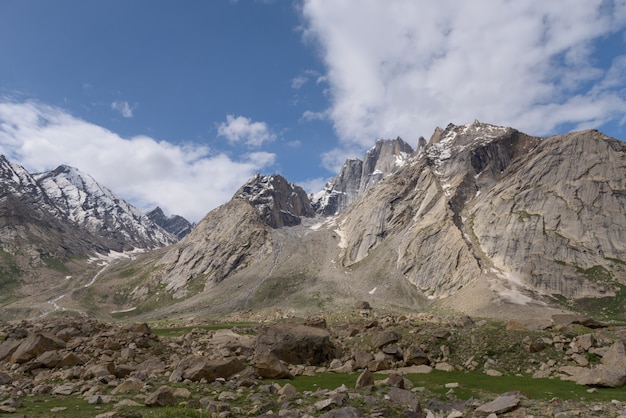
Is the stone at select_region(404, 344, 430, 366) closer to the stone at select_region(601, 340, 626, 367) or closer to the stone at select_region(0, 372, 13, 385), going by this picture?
the stone at select_region(601, 340, 626, 367)

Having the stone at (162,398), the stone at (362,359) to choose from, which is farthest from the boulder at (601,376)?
the stone at (162,398)

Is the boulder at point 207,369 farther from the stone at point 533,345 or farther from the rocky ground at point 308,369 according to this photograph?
the stone at point 533,345

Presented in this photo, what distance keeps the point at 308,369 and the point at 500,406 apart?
1980 centimetres

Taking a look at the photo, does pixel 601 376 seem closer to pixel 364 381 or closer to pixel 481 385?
pixel 481 385

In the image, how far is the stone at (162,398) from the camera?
67.5 feet

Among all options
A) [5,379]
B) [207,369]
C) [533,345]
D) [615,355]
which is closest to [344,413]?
[207,369]

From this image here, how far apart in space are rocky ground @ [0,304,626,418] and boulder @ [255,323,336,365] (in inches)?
4.5

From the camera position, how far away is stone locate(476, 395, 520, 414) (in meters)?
19.6

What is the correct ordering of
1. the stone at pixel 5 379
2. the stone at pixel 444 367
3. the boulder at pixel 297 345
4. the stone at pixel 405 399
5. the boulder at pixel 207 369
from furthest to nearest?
the boulder at pixel 297 345, the stone at pixel 444 367, the boulder at pixel 207 369, the stone at pixel 5 379, the stone at pixel 405 399

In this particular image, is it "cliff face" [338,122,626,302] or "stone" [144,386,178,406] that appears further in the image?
"cliff face" [338,122,626,302]

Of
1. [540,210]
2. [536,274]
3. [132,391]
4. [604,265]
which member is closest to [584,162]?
[540,210]

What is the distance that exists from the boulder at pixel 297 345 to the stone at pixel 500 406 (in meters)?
23.5

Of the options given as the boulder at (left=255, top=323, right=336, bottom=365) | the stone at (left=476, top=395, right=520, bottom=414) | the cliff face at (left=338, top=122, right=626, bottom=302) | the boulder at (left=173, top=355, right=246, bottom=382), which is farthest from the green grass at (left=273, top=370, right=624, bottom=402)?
the cliff face at (left=338, top=122, right=626, bottom=302)

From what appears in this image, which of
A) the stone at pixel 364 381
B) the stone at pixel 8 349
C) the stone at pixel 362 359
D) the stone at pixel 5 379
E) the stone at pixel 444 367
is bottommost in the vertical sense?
the stone at pixel 444 367
